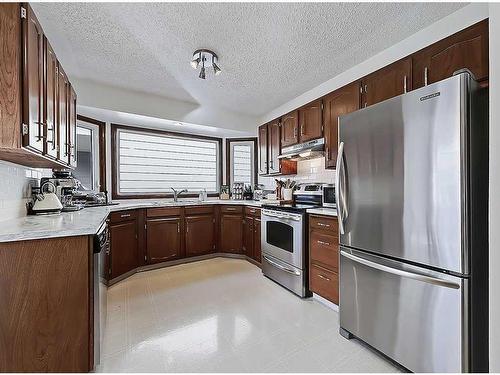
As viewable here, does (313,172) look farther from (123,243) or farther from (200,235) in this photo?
(123,243)

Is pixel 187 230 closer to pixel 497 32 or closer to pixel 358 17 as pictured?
pixel 358 17

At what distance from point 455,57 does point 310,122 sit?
1.50m

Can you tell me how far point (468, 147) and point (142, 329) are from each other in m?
2.46

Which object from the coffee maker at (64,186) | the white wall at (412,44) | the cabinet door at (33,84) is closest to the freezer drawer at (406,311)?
the white wall at (412,44)

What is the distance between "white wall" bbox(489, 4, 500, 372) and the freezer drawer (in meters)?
0.34

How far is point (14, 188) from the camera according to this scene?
193cm

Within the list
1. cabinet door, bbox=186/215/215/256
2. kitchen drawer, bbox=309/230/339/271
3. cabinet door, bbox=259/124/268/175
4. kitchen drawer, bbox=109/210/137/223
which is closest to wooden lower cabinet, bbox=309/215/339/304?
kitchen drawer, bbox=309/230/339/271

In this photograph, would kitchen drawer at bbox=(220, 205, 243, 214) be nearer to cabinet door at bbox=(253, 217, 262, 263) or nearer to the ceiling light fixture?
cabinet door at bbox=(253, 217, 262, 263)

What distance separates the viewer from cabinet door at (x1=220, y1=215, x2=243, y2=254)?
12.6 ft

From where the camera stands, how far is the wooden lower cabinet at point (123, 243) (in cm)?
280

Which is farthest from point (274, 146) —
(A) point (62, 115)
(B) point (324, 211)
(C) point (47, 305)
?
(C) point (47, 305)

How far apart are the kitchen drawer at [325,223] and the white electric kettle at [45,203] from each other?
238 centimetres

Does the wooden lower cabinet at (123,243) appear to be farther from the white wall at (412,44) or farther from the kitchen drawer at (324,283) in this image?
the white wall at (412,44)

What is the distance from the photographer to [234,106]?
379 centimetres
